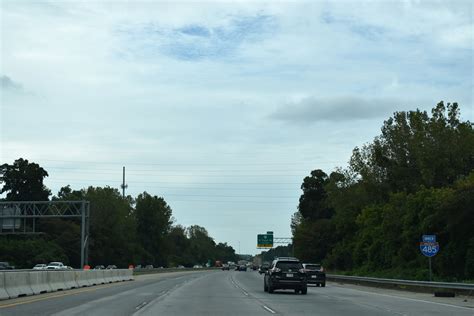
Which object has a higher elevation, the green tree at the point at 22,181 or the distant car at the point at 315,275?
the green tree at the point at 22,181

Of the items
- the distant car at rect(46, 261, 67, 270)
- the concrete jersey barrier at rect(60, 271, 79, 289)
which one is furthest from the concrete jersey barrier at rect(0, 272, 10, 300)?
the distant car at rect(46, 261, 67, 270)

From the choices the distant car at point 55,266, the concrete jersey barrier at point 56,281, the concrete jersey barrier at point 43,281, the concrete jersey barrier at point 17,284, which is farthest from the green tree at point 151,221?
the concrete jersey barrier at point 17,284

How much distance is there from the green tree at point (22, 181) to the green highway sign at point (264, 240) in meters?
38.8

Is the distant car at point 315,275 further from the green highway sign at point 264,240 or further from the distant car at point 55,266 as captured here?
the green highway sign at point 264,240

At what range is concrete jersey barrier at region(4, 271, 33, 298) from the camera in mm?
25688

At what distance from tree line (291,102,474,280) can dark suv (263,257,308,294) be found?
603 inches

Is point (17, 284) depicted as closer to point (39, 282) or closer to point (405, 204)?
point (39, 282)

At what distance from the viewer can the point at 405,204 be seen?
58688mm

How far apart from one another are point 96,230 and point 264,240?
103 feet

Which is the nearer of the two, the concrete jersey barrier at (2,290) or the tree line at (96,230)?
the concrete jersey barrier at (2,290)

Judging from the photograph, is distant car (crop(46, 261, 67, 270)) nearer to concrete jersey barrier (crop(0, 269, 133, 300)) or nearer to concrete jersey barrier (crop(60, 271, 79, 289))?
concrete jersey barrier (crop(0, 269, 133, 300))

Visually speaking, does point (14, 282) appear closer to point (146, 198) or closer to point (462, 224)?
point (462, 224)

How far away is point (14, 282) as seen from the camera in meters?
26.6

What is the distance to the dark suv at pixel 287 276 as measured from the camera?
33.7m
